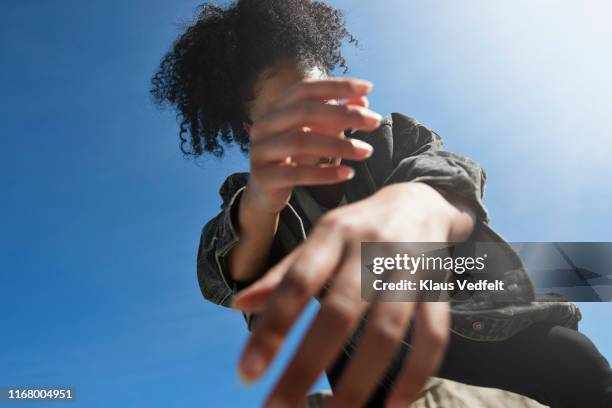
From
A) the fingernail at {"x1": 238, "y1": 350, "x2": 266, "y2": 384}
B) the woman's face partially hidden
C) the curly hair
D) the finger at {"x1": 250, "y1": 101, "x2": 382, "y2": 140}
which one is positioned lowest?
the fingernail at {"x1": 238, "y1": 350, "x2": 266, "y2": 384}

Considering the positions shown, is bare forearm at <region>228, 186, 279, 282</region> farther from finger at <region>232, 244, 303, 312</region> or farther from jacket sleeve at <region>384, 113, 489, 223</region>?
finger at <region>232, 244, 303, 312</region>

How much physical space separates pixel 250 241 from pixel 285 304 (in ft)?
3.66

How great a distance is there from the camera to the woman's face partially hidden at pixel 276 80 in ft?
7.77

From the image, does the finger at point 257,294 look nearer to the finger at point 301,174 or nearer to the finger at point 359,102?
the finger at point 301,174

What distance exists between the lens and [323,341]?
690mm

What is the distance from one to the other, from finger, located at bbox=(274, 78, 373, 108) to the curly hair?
1.55 meters

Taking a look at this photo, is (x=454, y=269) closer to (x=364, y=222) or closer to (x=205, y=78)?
(x=364, y=222)

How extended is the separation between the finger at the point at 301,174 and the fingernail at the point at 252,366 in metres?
0.53

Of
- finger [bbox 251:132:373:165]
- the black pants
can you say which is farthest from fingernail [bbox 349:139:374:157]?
the black pants

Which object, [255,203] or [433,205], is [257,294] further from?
[255,203]

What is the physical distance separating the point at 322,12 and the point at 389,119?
2.07 metres

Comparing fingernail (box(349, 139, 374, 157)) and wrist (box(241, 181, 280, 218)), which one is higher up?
wrist (box(241, 181, 280, 218))

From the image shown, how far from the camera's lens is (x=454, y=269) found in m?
1.64

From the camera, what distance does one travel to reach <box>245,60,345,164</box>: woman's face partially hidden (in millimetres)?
2369
